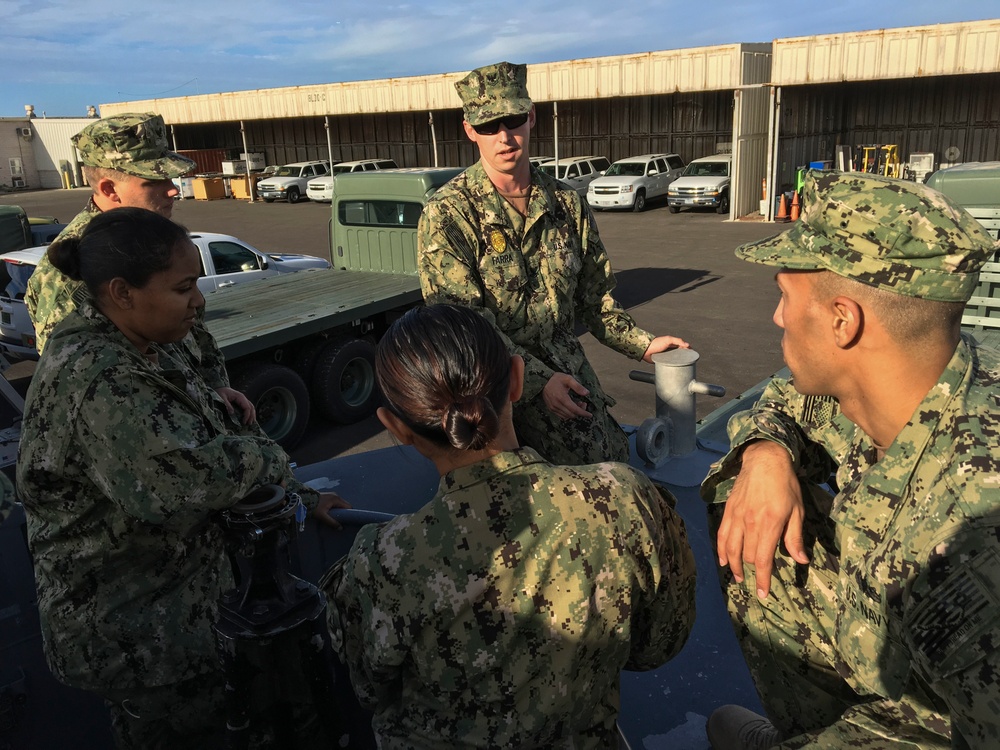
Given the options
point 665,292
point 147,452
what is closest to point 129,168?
point 147,452

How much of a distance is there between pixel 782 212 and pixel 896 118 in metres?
8.39

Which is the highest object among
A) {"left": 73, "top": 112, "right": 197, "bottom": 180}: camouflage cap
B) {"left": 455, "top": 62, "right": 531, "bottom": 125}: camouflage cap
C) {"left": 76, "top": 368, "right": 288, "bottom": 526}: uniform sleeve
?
{"left": 455, "top": 62, "right": 531, "bottom": 125}: camouflage cap

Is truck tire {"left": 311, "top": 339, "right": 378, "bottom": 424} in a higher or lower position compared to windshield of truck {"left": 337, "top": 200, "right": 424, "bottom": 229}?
lower

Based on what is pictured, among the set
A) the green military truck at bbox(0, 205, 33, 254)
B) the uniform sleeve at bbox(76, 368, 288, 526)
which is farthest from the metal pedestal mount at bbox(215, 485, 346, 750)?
the green military truck at bbox(0, 205, 33, 254)

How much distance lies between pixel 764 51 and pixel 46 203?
28.9 meters

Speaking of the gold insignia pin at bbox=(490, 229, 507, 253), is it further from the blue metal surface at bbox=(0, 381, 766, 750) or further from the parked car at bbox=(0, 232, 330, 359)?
the parked car at bbox=(0, 232, 330, 359)

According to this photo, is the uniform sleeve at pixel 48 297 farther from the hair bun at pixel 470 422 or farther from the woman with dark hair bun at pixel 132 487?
the hair bun at pixel 470 422

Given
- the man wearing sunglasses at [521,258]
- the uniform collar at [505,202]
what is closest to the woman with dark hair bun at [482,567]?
the man wearing sunglasses at [521,258]

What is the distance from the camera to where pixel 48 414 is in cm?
183

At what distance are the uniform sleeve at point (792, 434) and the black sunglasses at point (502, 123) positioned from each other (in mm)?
1387

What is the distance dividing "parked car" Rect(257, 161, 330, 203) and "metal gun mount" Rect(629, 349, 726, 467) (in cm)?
2720

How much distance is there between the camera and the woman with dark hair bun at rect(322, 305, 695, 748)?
1437 millimetres

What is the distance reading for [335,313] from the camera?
274 inches

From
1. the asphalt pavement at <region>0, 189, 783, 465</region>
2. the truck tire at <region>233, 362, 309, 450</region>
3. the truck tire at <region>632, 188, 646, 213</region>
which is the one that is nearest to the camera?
the truck tire at <region>233, 362, 309, 450</region>
